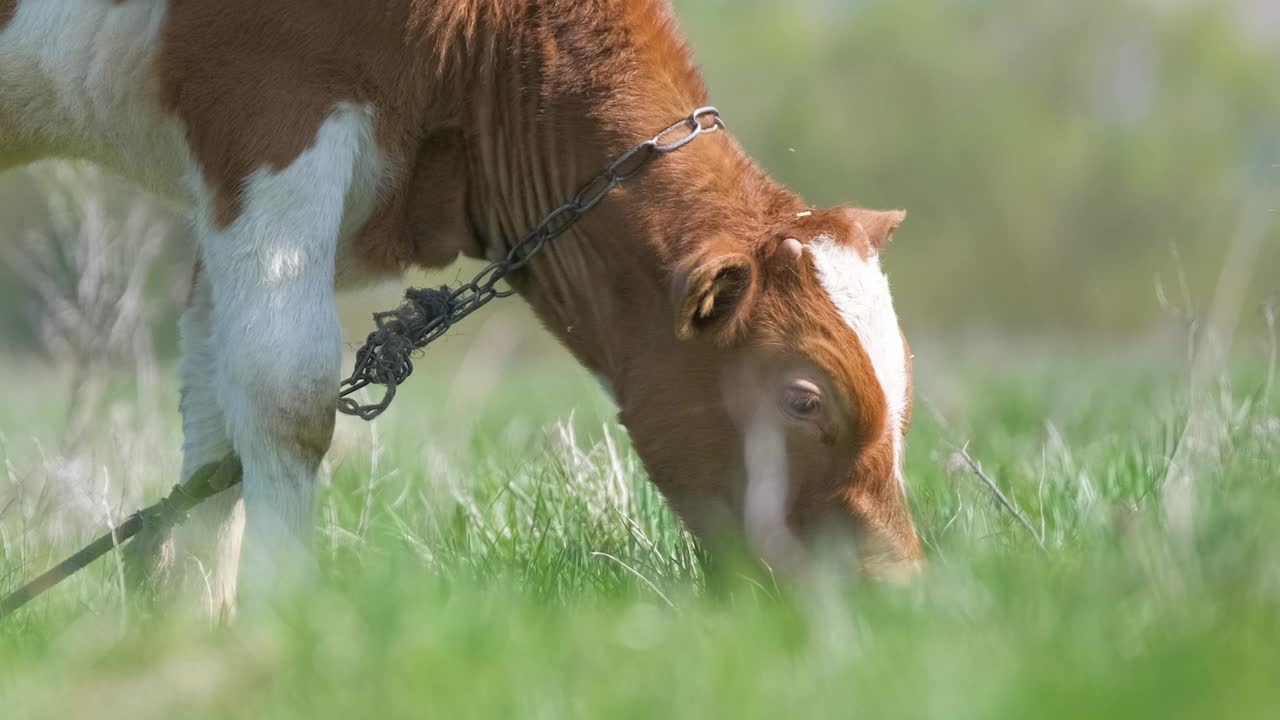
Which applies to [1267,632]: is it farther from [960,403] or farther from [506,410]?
[506,410]

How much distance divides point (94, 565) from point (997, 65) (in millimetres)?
37122

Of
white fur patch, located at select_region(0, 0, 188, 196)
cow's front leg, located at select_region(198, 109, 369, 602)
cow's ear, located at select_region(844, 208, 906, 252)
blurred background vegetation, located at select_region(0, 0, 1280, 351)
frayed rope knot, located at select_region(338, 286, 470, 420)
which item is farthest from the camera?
blurred background vegetation, located at select_region(0, 0, 1280, 351)

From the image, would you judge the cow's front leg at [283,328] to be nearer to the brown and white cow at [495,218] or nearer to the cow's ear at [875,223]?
the brown and white cow at [495,218]

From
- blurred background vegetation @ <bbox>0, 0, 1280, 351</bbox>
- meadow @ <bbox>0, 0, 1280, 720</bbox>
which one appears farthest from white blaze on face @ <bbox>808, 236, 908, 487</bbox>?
blurred background vegetation @ <bbox>0, 0, 1280, 351</bbox>

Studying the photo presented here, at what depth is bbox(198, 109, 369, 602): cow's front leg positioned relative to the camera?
12.1 ft

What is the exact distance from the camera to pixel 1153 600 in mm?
2594

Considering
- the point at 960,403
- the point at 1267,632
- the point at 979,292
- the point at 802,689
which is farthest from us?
the point at 979,292

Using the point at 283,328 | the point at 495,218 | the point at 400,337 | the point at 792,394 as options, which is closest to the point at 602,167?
the point at 495,218

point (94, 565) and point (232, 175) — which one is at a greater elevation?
point (232, 175)

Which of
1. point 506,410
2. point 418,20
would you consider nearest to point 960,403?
point 506,410

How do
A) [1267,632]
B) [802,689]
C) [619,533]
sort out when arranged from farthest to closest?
1. [619,533]
2. [1267,632]
3. [802,689]

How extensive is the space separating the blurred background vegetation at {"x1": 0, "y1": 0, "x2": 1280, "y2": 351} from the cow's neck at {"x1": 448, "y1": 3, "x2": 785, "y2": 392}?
106 feet

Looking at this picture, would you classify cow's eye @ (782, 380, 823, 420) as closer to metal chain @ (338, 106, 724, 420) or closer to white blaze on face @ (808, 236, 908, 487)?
white blaze on face @ (808, 236, 908, 487)

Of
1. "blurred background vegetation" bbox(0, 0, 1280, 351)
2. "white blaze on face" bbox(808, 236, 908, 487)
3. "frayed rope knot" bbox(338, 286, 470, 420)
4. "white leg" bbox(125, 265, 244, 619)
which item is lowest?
"blurred background vegetation" bbox(0, 0, 1280, 351)
